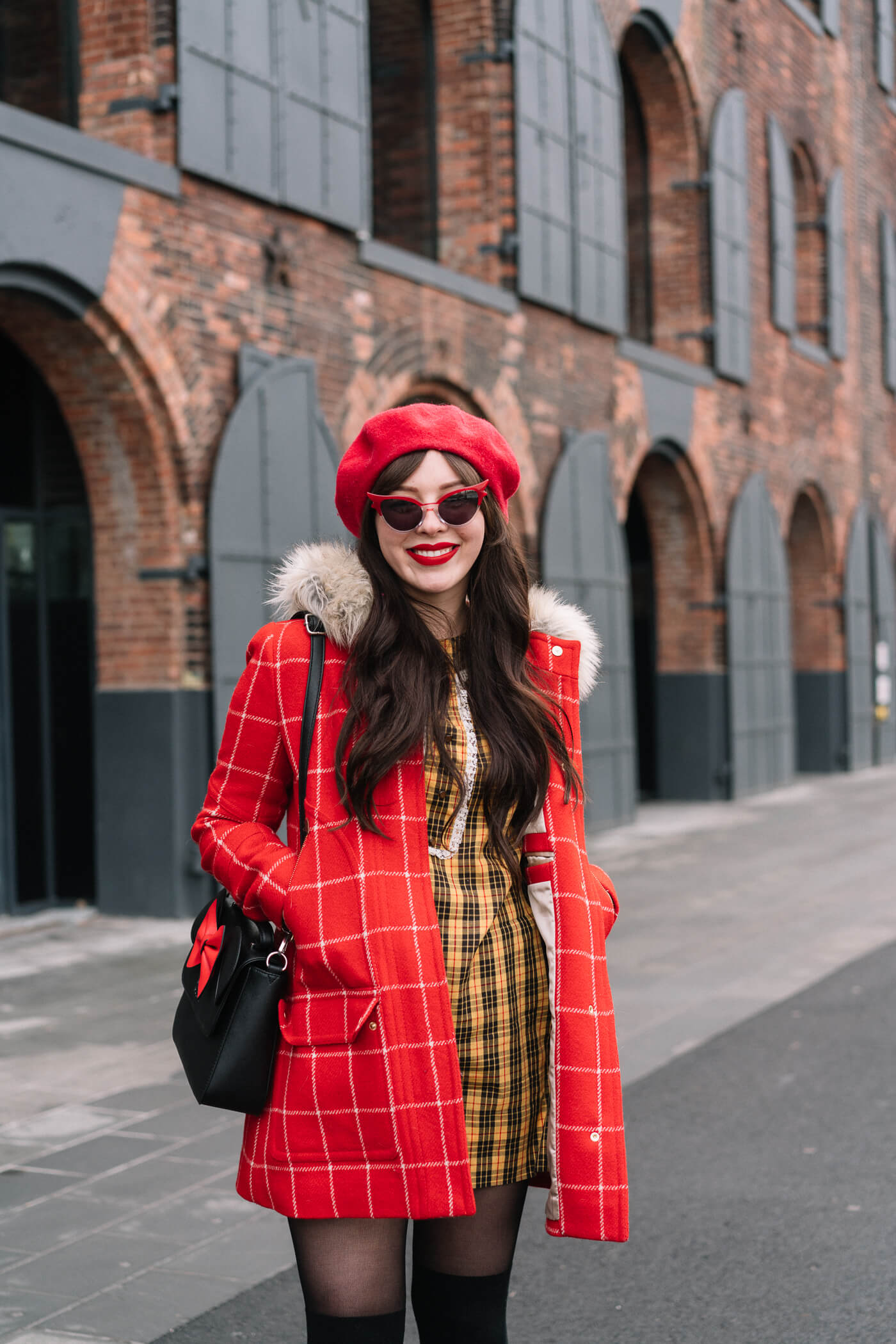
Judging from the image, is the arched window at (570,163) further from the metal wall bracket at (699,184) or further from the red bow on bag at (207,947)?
the red bow on bag at (207,947)

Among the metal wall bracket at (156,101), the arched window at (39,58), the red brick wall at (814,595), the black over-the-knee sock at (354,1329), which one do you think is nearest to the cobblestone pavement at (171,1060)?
the black over-the-knee sock at (354,1329)

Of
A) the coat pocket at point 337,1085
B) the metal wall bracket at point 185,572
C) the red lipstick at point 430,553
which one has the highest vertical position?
the metal wall bracket at point 185,572

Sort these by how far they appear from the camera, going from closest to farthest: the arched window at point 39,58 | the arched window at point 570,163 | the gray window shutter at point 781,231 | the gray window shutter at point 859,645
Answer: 1. the arched window at point 39,58
2. the arched window at point 570,163
3. the gray window shutter at point 781,231
4. the gray window shutter at point 859,645

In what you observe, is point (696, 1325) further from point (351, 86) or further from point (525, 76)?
point (525, 76)

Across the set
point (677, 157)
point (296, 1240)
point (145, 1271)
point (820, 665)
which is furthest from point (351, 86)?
point (820, 665)

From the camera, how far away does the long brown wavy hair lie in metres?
2.12

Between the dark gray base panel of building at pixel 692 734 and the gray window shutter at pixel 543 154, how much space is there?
4405 millimetres

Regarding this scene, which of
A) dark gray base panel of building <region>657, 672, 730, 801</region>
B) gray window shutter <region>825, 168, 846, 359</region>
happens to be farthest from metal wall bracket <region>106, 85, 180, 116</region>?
gray window shutter <region>825, 168, 846, 359</region>

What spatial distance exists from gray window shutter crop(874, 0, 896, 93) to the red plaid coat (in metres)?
21.1

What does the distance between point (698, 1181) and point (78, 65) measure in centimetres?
706

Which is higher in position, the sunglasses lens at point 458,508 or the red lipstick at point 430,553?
the sunglasses lens at point 458,508

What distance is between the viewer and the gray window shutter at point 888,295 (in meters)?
21.2

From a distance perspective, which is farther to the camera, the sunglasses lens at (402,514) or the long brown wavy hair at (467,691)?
the sunglasses lens at (402,514)

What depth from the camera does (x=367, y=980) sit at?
2.05 m
